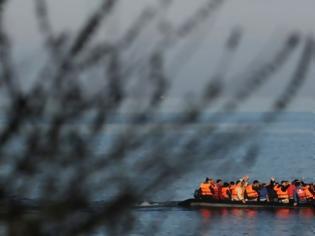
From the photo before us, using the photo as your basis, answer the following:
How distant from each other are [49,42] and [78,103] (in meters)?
0.20

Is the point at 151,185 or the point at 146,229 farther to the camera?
the point at 146,229

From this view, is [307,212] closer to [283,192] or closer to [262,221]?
[283,192]

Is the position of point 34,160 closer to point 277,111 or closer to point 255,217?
point 277,111

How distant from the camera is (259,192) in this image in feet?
99.9

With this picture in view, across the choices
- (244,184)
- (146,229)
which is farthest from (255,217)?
(146,229)

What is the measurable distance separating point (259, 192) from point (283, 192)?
39.2 inches

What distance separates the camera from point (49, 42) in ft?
8.76

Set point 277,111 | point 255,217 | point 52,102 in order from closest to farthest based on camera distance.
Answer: point 52,102, point 277,111, point 255,217

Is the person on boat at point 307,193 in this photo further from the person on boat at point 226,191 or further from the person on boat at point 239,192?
the person on boat at point 226,191

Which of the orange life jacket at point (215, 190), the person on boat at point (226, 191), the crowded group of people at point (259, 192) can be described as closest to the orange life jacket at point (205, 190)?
the crowded group of people at point (259, 192)

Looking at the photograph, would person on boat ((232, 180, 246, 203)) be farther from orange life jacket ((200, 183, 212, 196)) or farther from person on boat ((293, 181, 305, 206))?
person on boat ((293, 181, 305, 206))

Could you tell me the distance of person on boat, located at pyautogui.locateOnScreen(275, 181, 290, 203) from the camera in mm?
29583

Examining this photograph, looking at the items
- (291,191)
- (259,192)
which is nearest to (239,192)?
(259,192)

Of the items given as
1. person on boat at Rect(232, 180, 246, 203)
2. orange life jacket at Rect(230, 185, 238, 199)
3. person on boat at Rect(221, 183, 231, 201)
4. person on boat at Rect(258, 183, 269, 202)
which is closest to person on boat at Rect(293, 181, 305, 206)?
person on boat at Rect(258, 183, 269, 202)
